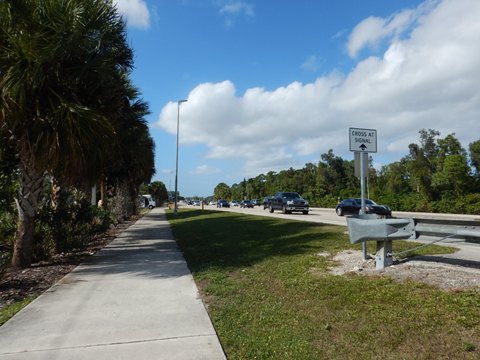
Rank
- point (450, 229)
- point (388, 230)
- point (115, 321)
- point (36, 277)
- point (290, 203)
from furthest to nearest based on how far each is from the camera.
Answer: point (290, 203), point (36, 277), point (388, 230), point (450, 229), point (115, 321)

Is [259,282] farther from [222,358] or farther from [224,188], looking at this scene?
[224,188]

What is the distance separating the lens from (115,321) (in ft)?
17.5

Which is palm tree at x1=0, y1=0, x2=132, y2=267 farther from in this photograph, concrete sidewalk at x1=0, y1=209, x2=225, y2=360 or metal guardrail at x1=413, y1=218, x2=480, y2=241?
metal guardrail at x1=413, y1=218, x2=480, y2=241

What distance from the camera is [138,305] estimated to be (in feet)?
20.0

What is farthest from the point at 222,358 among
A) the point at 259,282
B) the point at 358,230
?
the point at 358,230

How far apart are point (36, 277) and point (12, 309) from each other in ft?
8.32

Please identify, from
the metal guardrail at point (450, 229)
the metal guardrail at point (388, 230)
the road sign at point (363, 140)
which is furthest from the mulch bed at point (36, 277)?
the metal guardrail at point (450, 229)

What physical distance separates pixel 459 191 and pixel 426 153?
9067 mm

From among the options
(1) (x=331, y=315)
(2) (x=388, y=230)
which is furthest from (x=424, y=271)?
(1) (x=331, y=315)

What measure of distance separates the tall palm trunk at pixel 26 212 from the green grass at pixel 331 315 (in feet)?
15.1

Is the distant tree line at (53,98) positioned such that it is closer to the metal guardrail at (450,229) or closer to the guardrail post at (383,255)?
the guardrail post at (383,255)

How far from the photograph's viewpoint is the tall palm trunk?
32.0 ft

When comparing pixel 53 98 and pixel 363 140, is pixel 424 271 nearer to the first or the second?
pixel 363 140

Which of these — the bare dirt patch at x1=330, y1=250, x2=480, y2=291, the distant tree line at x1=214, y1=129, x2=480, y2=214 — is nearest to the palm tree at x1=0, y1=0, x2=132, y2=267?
the bare dirt patch at x1=330, y1=250, x2=480, y2=291
